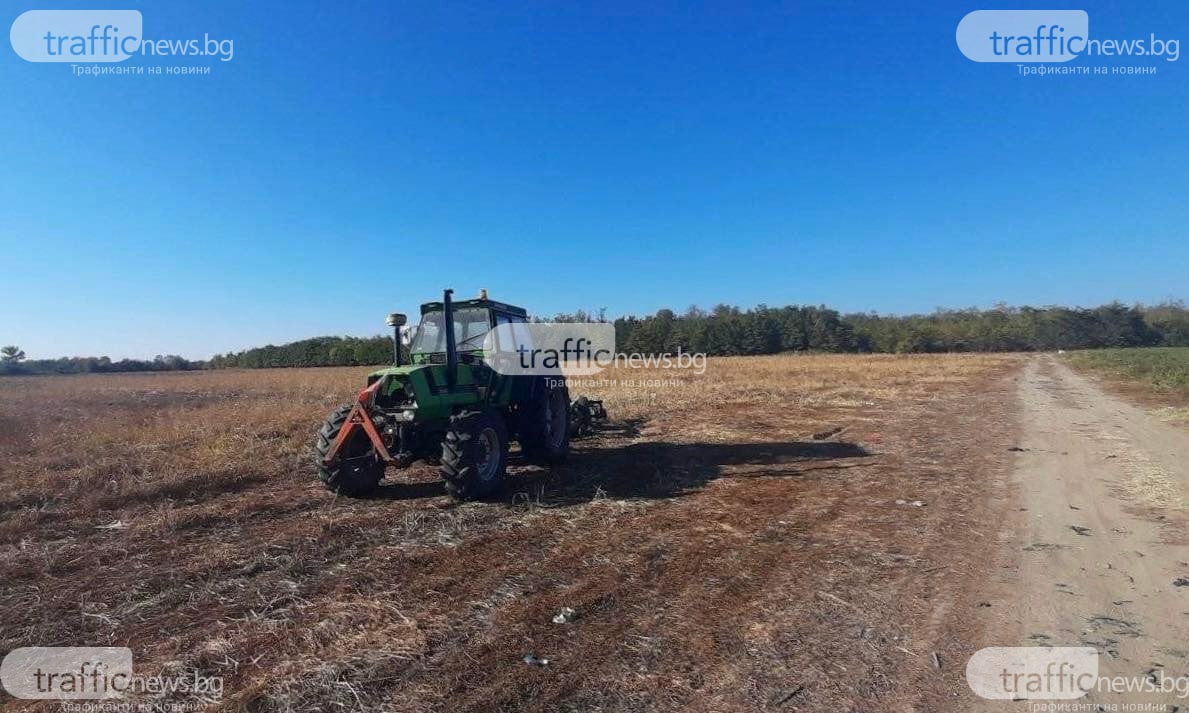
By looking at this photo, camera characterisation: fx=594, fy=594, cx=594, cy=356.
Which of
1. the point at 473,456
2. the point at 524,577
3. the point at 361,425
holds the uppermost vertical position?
the point at 361,425

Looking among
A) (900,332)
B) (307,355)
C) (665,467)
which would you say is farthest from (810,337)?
(665,467)

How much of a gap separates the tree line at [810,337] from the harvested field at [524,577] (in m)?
44.7

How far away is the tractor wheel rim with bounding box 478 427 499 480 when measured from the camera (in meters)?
6.89

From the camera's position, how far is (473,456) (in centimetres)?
660

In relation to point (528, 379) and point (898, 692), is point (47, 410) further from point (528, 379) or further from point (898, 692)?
point (898, 692)

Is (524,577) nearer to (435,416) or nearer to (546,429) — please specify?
(435,416)

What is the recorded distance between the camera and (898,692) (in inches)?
119

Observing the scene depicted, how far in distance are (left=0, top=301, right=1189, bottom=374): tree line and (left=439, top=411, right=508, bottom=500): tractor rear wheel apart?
148 feet

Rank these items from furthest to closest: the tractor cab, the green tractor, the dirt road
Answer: the tractor cab < the green tractor < the dirt road

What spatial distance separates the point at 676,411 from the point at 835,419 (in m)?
3.79

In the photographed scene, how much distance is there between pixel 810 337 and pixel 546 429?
209 ft

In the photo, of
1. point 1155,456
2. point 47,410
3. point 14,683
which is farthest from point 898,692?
point 47,410

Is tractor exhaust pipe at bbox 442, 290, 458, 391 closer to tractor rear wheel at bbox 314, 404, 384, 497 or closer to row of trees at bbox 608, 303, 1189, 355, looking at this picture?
tractor rear wheel at bbox 314, 404, 384, 497

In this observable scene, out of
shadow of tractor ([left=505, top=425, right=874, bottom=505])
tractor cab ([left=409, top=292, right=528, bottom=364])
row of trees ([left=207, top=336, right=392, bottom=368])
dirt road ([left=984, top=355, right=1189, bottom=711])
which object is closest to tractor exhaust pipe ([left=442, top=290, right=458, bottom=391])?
tractor cab ([left=409, top=292, right=528, bottom=364])
